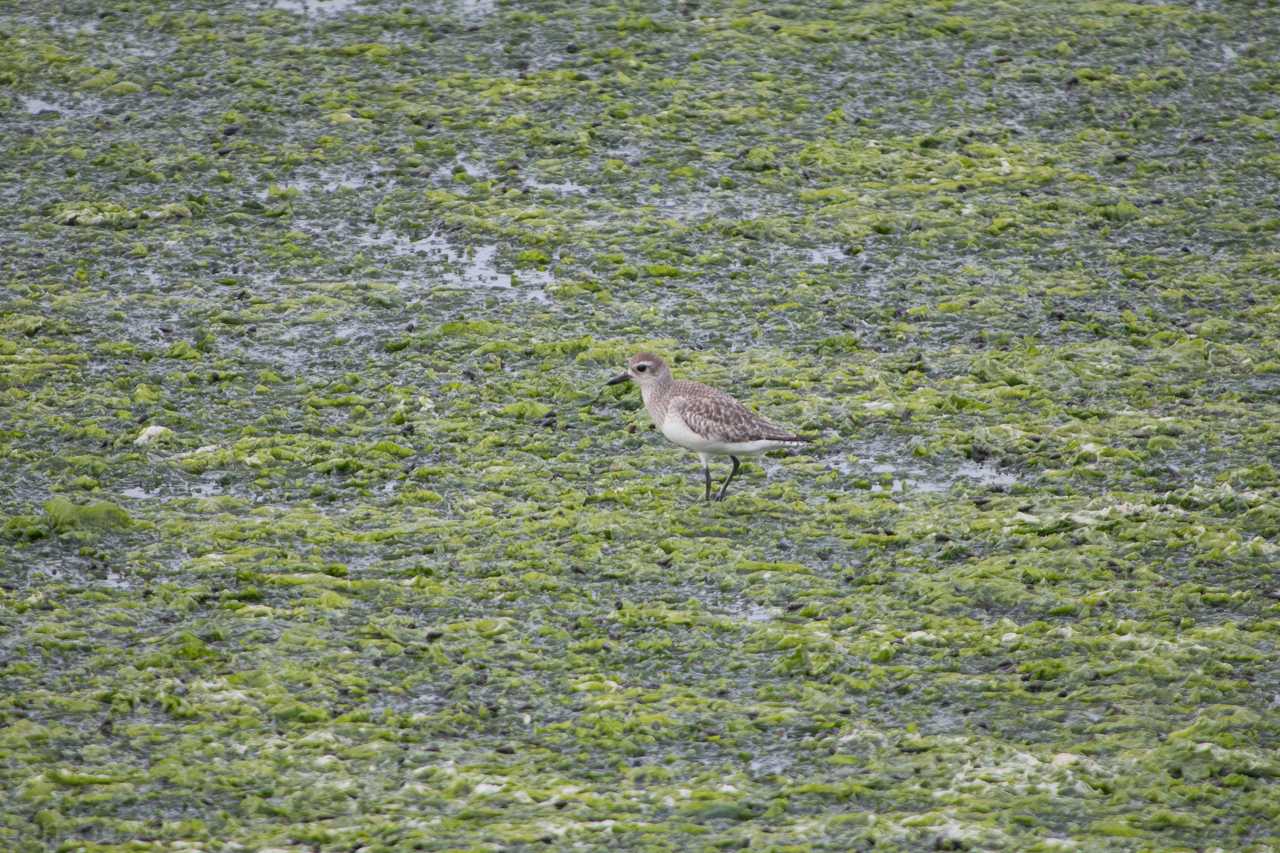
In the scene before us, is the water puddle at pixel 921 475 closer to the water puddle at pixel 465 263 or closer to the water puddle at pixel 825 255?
the water puddle at pixel 825 255

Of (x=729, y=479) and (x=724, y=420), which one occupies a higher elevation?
(x=724, y=420)

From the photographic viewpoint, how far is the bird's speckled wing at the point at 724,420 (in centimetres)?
1031

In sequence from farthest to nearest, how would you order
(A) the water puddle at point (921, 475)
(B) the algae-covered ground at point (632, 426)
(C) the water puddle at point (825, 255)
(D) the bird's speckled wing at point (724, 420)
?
1. (C) the water puddle at point (825, 255)
2. (A) the water puddle at point (921, 475)
3. (D) the bird's speckled wing at point (724, 420)
4. (B) the algae-covered ground at point (632, 426)

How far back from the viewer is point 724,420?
10336 millimetres

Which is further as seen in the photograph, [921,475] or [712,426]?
[921,475]

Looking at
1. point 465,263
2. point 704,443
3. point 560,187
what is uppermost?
point 560,187

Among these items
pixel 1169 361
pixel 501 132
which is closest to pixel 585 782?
pixel 1169 361

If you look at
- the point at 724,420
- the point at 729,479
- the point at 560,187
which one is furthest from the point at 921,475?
the point at 560,187

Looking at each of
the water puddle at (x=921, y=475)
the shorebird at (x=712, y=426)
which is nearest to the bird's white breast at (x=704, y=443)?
the shorebird at (x=712, y=426)

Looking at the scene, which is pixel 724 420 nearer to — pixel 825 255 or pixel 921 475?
pixel 921 475

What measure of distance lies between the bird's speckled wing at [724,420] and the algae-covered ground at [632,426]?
530 mm

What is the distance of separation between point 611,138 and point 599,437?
4.95 m

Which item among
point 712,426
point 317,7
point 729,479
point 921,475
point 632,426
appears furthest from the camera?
point 317,7

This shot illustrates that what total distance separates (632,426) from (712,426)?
56.2 inches
